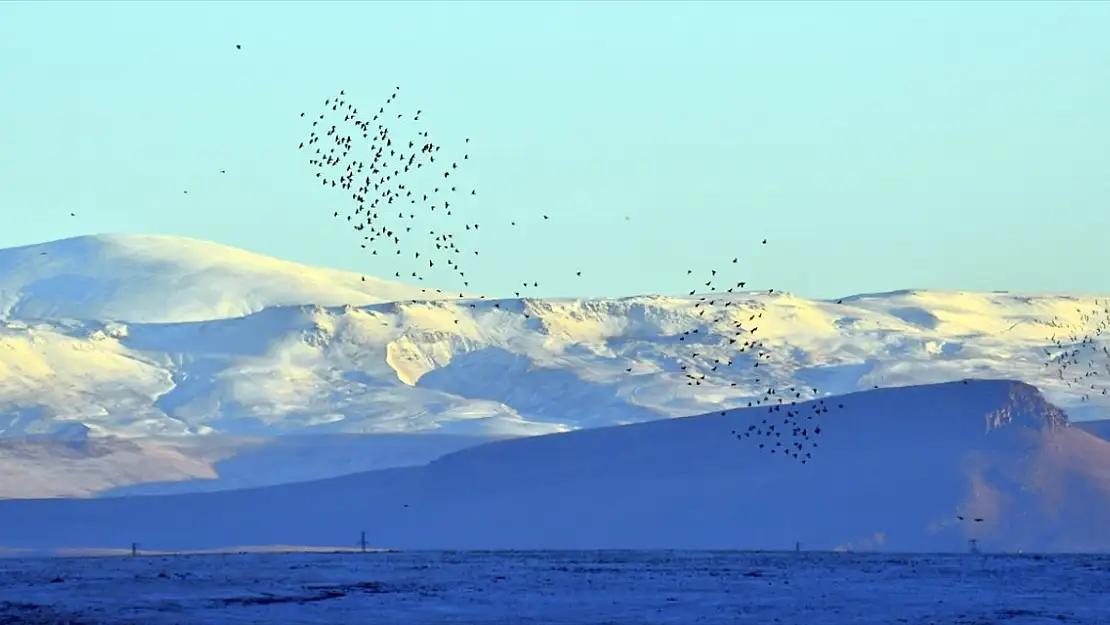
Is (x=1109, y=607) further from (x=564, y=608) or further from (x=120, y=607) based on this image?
(x=120, y=607)

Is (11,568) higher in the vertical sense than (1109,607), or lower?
higher

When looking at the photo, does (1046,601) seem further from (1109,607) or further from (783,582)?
(783,582)

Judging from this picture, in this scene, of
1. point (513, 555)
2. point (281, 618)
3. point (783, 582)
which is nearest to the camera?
point (281, 618)

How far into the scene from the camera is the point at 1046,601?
119 metres

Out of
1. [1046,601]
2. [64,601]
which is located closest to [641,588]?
[1046,601]

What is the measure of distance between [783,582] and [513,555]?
44854 millimetres

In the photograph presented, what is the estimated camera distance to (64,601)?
115375 millimetres

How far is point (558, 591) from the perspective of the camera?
407 ft

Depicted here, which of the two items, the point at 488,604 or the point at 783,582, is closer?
the point at 488,604

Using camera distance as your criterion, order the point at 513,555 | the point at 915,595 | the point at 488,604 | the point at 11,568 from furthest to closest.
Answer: the point at 513,555, the point at 11,568, the point at 915,595, the point at 488,604

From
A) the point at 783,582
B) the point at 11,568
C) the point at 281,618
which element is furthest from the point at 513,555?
the point at 281,618

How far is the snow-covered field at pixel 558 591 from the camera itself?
354 ft

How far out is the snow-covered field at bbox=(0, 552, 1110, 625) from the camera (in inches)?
4245

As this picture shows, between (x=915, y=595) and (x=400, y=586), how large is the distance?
23.2 metres
